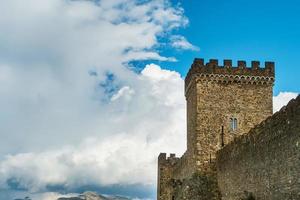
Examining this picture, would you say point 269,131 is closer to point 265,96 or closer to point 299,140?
point 299,140

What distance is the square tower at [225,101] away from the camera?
33812mm

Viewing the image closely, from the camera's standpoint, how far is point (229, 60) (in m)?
35.0

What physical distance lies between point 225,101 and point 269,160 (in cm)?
1274

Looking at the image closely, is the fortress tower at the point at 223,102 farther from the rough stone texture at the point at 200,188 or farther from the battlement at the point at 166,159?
the battlement at the point at 166,159

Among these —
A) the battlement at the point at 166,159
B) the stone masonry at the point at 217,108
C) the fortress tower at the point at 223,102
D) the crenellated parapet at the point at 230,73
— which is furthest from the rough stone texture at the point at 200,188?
the battlement at the point at 166,159

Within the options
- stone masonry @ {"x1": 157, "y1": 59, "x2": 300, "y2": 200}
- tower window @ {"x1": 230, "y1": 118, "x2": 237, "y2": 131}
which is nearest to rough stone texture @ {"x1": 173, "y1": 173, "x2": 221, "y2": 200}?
stone masonry @ {"x1": 157, "y1": 59, "x2": 300, "y2": 200}

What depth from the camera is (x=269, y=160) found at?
22.0m

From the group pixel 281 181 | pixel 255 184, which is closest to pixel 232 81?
pixel 255 184

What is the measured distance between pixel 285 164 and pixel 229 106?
14.4 m

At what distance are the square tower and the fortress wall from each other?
505 centimetres

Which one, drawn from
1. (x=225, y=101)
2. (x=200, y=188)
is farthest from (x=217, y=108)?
(x=200, y=188)

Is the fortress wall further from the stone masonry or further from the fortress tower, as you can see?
the fortress tower

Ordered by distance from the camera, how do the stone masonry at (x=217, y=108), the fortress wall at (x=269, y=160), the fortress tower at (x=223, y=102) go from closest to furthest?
the fortress wall at (x=269, y=160) → the stone masonry at (x=217, y=108) → the fortress tower at (x=223, y=102)

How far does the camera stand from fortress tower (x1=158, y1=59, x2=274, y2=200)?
33719 millimetres
